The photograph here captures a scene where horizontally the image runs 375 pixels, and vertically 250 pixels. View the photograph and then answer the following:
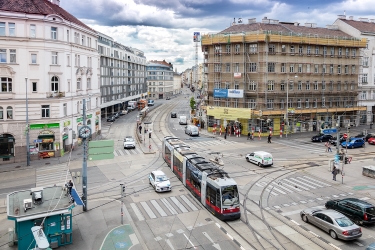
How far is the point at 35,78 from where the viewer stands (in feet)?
145

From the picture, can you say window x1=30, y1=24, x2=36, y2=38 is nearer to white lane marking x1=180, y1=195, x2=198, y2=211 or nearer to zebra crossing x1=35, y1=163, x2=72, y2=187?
zebra crossing x1=35, y1=163, x2=72, y2=187

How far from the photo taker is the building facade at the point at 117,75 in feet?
293

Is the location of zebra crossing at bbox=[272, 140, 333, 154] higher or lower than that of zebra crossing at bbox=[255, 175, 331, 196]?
higher

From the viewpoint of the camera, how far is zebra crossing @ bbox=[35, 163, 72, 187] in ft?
115

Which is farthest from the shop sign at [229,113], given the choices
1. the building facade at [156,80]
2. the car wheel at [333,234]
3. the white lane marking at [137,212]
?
the building facade at [156,80]

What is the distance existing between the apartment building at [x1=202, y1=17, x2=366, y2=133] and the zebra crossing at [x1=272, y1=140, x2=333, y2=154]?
491cm

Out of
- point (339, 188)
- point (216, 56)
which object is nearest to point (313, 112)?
point (216, 56)

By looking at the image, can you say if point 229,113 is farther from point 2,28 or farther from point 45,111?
point 2,28

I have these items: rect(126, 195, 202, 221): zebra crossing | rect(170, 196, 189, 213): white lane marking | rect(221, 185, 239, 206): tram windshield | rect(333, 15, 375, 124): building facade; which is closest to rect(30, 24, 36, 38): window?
rect(126, 195, 202, 221): zebra crossing

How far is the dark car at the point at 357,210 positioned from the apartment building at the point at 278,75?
34.3 m

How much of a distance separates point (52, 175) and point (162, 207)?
1659 cm

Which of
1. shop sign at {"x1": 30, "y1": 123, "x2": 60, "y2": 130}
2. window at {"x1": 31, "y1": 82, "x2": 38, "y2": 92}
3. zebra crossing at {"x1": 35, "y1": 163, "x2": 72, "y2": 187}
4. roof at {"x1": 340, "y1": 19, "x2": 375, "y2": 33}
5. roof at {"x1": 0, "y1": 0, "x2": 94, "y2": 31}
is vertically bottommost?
zebra crossing at {"x1": 35, "y1": 163, "x2": 72, "y2": 187}

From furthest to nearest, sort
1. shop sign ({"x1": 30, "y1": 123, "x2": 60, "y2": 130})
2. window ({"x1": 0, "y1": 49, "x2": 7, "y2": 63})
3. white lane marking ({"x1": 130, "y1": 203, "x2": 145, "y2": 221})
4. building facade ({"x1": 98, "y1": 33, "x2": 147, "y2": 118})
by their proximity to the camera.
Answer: building facade ({"x1": 98, "y1": 33, "x2": 147, "y2": 118})
shop sign ({"x1": 30, "y1": 123, "x2": 60, "y2": 130})
window ({"x1": 0, "y1": 49, "x2": 7, "y2": 63})
white lane marking ({"x1": 130, "y1": 203, "x2": 145, "y2": 221})

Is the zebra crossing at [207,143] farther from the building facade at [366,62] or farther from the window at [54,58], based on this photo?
the building facade at [366,62]
